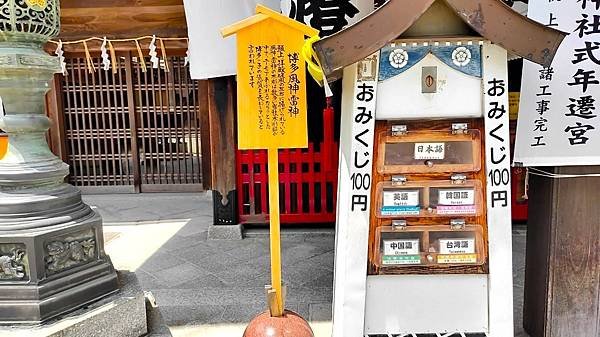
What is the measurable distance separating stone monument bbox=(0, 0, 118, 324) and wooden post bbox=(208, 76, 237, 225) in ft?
11.8

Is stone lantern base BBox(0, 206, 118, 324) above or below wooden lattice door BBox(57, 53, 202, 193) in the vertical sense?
below

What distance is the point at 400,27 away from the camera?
2.87 meters

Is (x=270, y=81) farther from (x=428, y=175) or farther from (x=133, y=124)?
(x=133, y=124)

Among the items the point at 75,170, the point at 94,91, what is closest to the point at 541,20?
the point at 94,91

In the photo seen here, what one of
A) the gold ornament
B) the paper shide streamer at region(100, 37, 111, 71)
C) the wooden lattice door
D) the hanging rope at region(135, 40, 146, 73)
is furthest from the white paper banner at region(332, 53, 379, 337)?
the wooden lattice door

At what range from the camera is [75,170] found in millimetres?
10359

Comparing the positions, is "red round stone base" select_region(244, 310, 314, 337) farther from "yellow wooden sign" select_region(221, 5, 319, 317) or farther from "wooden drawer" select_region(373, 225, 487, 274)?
"wooden drawer" select_region(373, 225, 487, 274)

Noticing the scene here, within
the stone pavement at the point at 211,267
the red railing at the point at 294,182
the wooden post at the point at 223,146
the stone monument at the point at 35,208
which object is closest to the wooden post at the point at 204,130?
the stone pavement at the point at 211,267

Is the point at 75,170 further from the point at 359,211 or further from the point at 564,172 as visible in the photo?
the point at 564,172

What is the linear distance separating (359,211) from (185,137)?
763cm

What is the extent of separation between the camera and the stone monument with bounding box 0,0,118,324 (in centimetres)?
323

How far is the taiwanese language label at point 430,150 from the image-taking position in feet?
10.4

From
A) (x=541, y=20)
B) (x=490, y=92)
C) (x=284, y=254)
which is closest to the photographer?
(x=490, y=92)

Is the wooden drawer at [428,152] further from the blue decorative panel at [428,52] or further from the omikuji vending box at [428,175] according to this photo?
the blue decorative panel at [428,52]
